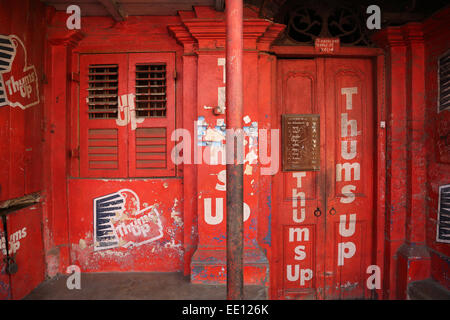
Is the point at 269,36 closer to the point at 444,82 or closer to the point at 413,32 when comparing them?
the point at 413,32

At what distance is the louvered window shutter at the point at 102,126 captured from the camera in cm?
374

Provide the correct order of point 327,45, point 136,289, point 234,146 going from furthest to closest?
point 327,45, point 136,289, point 234,146

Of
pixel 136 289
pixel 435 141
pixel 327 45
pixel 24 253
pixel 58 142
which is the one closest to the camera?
pixel 24 253

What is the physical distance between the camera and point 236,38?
1.87 m

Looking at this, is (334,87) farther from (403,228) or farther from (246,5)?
(403,228)

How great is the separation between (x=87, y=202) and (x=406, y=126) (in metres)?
4.46

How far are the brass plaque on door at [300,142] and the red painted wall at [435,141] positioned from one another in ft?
4.67

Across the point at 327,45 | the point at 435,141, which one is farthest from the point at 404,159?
the point at 327,45

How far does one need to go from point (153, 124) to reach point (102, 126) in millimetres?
706

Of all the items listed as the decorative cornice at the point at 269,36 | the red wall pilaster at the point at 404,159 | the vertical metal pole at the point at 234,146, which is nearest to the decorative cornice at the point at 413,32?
the red wall pilaster at the point at 404,159

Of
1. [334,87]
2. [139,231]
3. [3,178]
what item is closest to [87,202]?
[139,231]

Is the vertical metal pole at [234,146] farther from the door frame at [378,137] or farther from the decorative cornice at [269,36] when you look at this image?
the door frame at [378,137]

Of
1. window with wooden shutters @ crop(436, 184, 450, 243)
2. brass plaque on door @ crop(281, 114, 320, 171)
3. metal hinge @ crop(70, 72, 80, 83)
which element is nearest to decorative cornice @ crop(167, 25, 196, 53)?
metal hinge @ crop(70, 72, 80, 83)

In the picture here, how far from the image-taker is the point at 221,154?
3.43 m
